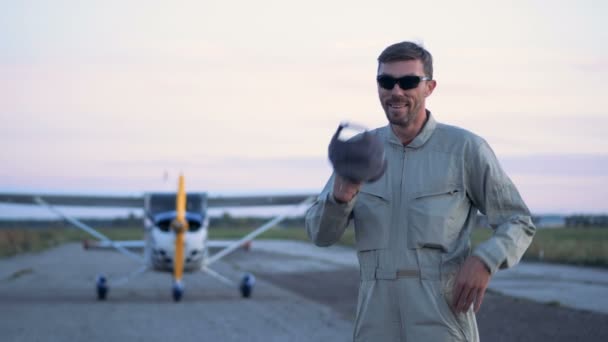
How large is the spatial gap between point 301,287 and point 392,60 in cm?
1612

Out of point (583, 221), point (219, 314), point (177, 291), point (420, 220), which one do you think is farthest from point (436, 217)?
point (583, 221)

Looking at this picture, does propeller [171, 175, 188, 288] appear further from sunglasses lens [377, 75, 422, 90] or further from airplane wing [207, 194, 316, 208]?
sunglasses lens [377, 75, 422, 90]

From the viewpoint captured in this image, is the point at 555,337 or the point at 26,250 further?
the point at 26,250

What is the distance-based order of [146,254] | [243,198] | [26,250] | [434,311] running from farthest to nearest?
1. [26,250]
2. [243,198]
3. [146,254]
4. [434,311]

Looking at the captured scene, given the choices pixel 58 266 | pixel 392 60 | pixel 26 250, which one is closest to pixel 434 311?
pixel 392 60

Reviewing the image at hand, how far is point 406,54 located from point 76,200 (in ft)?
59.0

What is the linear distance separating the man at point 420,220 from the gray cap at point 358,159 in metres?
0.13

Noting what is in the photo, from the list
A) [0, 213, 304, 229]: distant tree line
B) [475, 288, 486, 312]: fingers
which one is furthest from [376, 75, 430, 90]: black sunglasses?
[0, 213, 304, 229]: distant tree line

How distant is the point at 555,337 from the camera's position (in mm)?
9656

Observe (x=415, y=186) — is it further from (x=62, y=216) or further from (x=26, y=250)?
(x=26, y=250)

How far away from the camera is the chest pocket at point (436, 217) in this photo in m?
2.97

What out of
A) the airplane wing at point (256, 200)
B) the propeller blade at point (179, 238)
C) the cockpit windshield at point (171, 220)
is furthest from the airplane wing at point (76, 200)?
the propeller blade at point (179, 238)

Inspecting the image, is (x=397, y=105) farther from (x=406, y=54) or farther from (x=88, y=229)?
(x=88, y=229)

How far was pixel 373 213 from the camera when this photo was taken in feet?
10.0
